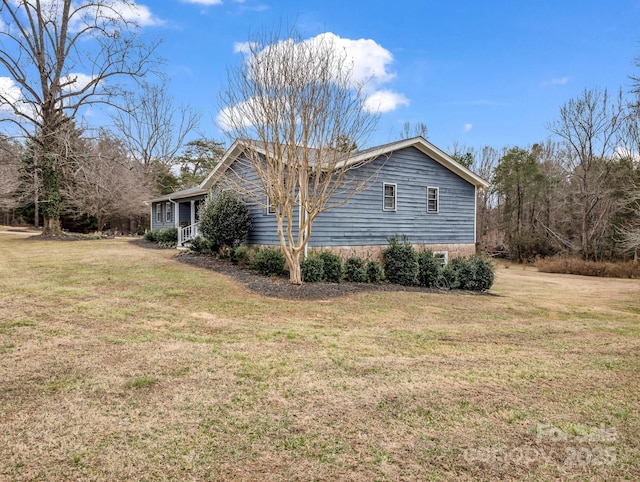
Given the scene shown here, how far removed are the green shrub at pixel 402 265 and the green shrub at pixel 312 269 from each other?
294cm

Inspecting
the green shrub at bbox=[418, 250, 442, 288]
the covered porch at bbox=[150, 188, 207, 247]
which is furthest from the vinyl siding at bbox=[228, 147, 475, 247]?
the covered porch at bbox=[150, 188, 207, 247]

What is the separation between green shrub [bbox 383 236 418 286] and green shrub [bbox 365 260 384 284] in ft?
2.14

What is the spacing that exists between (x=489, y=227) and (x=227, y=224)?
28.8 metres

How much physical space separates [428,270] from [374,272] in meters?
2.03

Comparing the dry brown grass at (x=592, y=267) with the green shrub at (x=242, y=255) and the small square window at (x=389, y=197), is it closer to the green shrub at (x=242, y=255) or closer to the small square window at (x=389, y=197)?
the small square window at (x=389, y=197)

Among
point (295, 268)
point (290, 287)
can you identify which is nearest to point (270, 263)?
point (295, 268)

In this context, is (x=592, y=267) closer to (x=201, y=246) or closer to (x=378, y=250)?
(x=378, y=250)

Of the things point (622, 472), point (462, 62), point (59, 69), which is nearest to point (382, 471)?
point (622, 472)

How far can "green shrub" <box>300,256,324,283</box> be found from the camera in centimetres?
1124

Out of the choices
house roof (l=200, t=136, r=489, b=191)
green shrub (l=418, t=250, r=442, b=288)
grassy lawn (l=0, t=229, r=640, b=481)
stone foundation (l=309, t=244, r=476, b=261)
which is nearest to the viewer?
grassy lawn (l=0, t=229, r=640, b=481)

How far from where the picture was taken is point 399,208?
47.0ft

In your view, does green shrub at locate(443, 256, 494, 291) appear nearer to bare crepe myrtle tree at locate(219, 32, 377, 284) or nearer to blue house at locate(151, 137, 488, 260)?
blue house at locate(151, 137, 488, 260)

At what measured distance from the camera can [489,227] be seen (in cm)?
3612

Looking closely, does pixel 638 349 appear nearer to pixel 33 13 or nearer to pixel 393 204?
pixel 393 204
